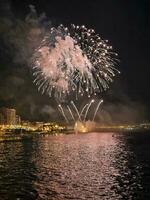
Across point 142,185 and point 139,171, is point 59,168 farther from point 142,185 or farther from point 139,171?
point 142,185

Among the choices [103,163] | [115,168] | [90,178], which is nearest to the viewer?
[90,178]

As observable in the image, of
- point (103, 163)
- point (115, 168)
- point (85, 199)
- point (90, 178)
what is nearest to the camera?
point (85, 199)

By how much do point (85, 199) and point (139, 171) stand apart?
33758 mm

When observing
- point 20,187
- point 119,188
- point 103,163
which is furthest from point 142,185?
point 103,163

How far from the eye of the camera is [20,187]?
7750 cm

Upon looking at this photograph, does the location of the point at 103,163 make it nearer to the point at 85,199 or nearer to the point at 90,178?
the point at 90,178

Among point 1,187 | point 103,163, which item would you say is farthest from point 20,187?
point 103,163

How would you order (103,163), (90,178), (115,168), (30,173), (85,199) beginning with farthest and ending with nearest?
1. (103,163)
2. (115,168)
3. (30,173)
4. (90,178)
5. (85,199)

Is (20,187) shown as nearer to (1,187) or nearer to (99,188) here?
(1,187)

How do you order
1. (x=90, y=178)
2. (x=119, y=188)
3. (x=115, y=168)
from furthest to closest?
1. (x=115, y=168)
2. (x=90, y=178)
3. (x=119, y=188)

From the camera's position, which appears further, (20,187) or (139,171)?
(139,171)

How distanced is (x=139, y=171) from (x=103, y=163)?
71.4ft

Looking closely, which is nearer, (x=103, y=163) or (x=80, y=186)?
(x=80, y=186)

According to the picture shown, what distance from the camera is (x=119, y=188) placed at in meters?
75.1
